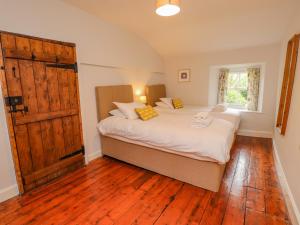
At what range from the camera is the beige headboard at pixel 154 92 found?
14.3 ft

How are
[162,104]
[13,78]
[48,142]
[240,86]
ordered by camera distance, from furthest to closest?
1. [240,86]
2. [162,104]
3. [48,142]
4. [13,78]

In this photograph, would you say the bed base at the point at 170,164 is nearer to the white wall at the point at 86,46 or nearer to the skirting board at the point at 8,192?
the white wall at the point at 86,46

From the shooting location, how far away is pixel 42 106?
224cm

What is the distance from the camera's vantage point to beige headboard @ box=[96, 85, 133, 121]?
3.03 meters

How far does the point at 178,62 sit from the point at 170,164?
3635 millimetres

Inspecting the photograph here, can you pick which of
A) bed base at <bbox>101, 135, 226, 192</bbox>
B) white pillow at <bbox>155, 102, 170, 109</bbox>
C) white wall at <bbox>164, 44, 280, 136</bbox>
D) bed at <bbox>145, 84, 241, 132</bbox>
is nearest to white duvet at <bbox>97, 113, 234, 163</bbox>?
bed base at <bbox>101, 135, 226, 192</bbox>

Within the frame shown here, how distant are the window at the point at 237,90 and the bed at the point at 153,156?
9.50 feet

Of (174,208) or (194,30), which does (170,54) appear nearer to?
(194,30)

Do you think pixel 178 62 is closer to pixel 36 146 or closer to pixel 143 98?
pixel 143 98

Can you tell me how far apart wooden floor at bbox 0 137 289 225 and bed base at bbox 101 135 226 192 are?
3.8 inches

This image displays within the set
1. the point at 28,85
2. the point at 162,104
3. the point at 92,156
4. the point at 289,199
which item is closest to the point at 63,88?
the point at 28,85

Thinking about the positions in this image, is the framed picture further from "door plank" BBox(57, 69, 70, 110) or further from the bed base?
"door plank" BBox(57, 69, 70, 110)

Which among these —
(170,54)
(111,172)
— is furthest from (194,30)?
(111,172)

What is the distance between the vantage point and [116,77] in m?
3.46
